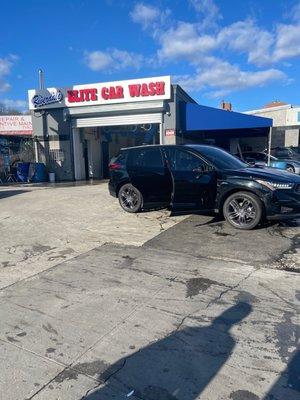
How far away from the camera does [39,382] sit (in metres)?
2.98

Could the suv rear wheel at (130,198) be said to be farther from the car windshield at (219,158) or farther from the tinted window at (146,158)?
the car windshield at (219,158)

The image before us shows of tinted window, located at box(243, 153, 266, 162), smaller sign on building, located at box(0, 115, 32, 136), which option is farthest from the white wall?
tinted window, located at box(243, 153, 266, 162)

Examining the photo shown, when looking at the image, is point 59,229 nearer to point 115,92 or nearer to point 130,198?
point 130,198

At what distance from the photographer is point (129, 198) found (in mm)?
9578

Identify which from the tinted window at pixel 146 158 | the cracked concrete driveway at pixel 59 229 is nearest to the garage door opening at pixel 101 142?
the cracked concrete driveway at pixel 59 229

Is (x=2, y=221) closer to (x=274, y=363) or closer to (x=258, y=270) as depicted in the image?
(x=258, y=270)

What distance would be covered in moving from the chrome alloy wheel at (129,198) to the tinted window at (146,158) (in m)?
0.67

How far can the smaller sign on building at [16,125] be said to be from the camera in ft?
75.4

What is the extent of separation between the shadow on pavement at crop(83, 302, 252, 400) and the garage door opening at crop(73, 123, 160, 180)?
751 inches

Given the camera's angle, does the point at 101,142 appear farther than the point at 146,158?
Yes

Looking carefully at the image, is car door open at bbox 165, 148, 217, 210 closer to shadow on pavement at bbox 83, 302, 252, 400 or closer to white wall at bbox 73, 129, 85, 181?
shadow on pavement at bbox 83, 302, 252, 400

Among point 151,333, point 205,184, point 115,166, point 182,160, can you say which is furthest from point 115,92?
point 151,333

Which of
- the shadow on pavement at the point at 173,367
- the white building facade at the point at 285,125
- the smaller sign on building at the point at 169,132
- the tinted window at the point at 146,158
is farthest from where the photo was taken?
the white building facade at the point at 285,125

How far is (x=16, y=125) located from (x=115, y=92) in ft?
24.2
